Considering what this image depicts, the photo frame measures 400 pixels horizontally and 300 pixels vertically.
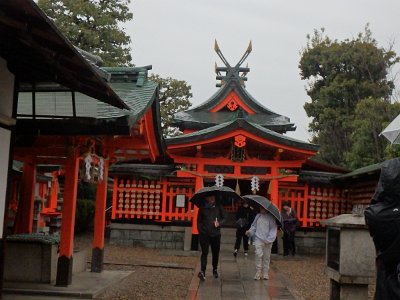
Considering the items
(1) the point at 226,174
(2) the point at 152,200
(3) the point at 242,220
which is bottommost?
(3) the point at 242,220

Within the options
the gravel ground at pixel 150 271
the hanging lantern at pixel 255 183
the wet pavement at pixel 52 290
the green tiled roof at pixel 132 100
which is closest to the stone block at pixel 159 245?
the gravel ground at pixel 150 271

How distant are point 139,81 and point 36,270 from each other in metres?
4.38

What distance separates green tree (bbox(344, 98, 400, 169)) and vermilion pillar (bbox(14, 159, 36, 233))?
16589 millimetres

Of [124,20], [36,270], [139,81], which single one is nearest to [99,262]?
[36,270]

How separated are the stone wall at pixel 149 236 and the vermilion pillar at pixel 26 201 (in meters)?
7.27

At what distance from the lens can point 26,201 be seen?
12727 millimetres

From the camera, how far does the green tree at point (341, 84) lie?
31.0 m

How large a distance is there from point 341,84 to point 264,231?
21.2 m

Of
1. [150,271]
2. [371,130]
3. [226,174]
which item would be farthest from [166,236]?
[371,130]

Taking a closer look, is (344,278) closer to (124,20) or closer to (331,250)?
(331,250)

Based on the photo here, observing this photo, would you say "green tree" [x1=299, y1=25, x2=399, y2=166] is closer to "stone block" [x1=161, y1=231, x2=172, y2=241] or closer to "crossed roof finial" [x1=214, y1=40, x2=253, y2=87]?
"crossed roof finial" [x1=214, y1=40, x2=253, y2=87]

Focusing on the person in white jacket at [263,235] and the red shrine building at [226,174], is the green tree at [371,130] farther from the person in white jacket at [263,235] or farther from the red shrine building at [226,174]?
the person in white jacket at [263,235]

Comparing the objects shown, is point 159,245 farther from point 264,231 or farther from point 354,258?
point 354,258

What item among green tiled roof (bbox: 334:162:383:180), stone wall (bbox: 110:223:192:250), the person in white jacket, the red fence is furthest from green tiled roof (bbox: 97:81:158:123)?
stone wall (bbox: 110:223:192:250)
